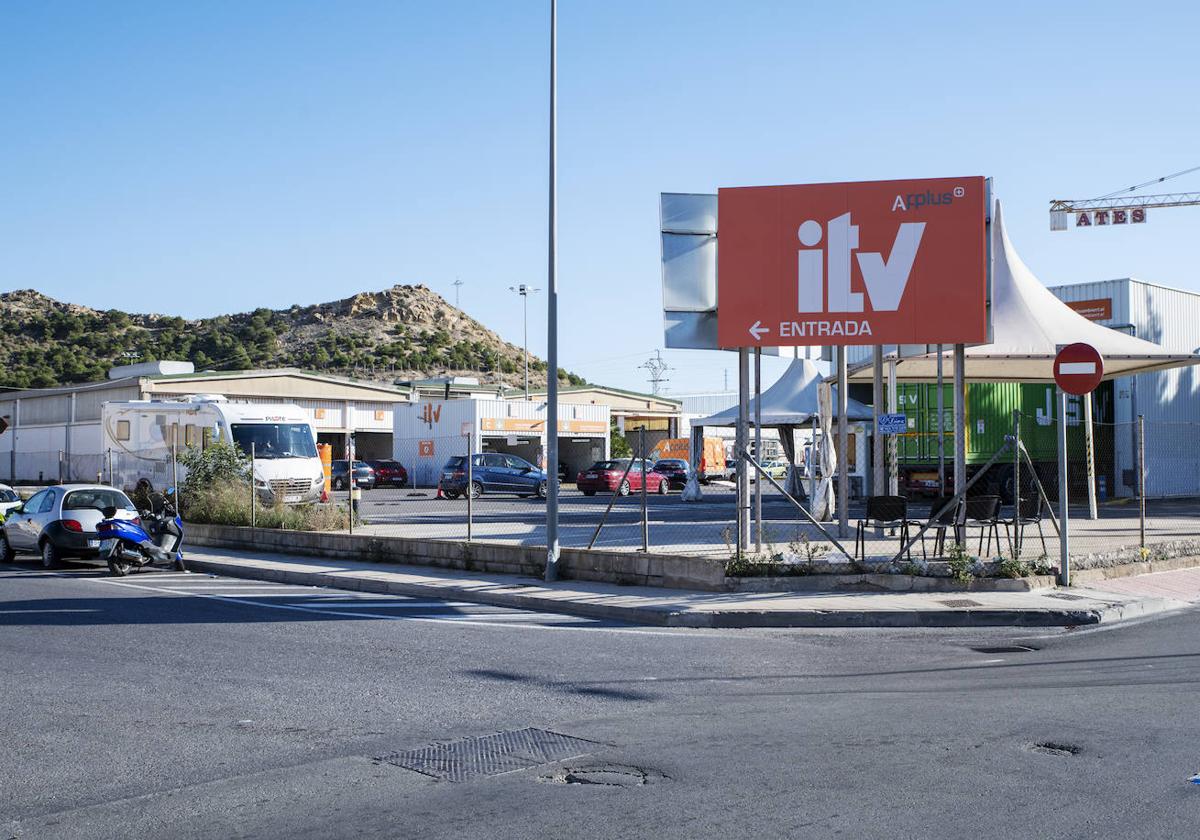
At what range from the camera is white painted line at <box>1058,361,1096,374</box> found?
1390cm

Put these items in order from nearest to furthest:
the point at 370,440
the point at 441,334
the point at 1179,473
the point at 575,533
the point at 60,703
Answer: the point at 60,703 < the point at 575,533 < the point at 1179,473 < the point at 370,440 < the point at 441,334

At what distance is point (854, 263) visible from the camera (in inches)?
635

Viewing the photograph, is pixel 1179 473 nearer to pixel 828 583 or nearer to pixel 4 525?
pixel 828 583

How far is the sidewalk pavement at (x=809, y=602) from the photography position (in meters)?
12.3

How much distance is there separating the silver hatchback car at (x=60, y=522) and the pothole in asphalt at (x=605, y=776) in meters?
15.1

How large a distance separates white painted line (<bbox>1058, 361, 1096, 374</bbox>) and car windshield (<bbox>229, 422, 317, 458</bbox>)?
1998cm

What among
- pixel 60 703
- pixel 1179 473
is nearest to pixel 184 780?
pixel 60 703

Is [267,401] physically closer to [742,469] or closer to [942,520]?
[742,469]

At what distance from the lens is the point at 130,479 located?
102ft

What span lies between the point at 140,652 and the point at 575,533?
34.9 feet

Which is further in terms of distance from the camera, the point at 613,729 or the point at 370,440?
the point at 370,440

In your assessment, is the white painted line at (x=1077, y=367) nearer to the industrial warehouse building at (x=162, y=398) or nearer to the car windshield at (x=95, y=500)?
the car windshield at (x=95, y=500)

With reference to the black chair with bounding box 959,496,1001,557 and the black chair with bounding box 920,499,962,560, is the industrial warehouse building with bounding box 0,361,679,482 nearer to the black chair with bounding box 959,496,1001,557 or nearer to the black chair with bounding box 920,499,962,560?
the black chair with bounding box 920,499,962,560

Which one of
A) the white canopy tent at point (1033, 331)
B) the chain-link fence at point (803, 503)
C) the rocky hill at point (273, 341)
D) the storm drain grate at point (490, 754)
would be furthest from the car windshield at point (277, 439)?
the rocky hill at point (273, 341)
